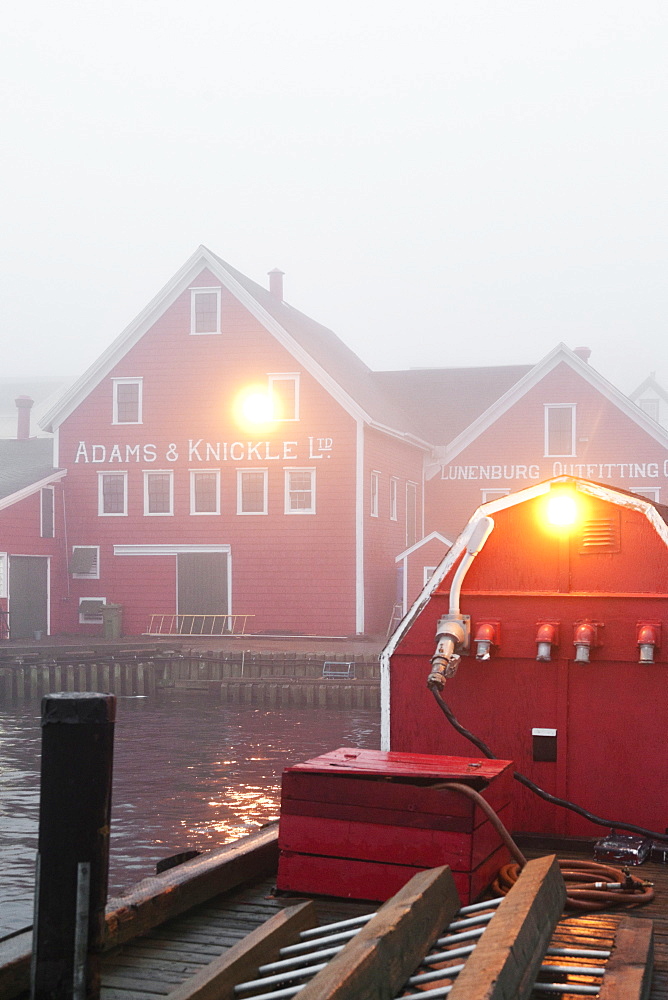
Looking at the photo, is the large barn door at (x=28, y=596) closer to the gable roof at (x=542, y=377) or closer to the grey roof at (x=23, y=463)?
the grey roof at (x=23, y=463)

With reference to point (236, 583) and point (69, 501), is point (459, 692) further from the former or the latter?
point (69, 501)

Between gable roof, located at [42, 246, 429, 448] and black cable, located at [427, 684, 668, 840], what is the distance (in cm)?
2794

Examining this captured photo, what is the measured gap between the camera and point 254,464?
3634 cm

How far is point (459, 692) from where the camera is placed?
7.69 m

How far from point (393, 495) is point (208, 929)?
32.6 metres

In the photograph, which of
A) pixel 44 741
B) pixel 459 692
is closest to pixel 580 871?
pixel 459 692

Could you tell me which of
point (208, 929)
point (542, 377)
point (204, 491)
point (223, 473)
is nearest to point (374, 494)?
point (223, 473)

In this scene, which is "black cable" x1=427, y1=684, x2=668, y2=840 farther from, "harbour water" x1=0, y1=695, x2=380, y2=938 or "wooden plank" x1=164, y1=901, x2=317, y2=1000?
"harbour water" x1=0, y1=695, x2=380, y2=938

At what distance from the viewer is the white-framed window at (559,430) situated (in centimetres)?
3816

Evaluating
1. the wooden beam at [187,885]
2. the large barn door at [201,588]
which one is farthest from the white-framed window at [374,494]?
the wooden beam at [187,885]

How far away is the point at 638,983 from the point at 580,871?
2.04 m

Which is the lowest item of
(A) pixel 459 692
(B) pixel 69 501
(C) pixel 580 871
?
(C) pixel 580 871

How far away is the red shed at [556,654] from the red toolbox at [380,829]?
1264 mm

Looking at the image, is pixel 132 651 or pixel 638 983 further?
pixel 132 651
